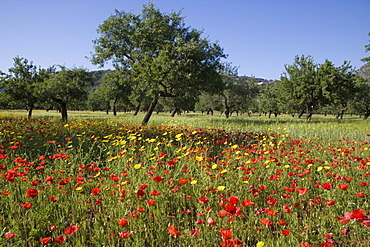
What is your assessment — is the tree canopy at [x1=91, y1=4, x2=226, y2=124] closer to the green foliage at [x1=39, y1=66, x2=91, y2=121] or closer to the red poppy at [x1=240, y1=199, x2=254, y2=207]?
the green foliage at [x1=39, y1=66, x2=91, y2=121]

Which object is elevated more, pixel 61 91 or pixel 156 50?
pixel 156 50

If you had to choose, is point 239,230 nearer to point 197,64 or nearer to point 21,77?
point 197,64

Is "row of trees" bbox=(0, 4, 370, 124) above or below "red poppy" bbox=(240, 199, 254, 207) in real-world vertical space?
above

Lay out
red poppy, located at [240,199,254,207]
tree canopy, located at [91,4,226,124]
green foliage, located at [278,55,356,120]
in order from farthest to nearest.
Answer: green foliage, located at [278,55,356,120] < tree canopy, located at [91,4,226,124] < red poppy, located at [240,199,254,207]

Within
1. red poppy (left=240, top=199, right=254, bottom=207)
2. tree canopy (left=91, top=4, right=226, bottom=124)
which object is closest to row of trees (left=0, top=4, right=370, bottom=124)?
tree canopy (left=91, top=4, right=226, bottom=124)

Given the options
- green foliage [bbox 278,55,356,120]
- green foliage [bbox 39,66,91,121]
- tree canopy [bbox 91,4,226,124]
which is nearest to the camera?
tree canopy [bbox 91,4,226,124]

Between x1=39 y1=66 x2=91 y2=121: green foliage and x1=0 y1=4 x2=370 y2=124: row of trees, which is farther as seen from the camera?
x1=39 y1=66 x2=91 y2=121: green foliage

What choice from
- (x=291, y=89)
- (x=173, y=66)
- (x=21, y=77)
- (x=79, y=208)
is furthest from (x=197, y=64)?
(x=21, y=77)

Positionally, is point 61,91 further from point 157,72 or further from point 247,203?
point 247,203

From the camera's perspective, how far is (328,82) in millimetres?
25578

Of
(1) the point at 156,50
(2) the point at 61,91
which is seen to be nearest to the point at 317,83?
→ (1) the point at 156,50

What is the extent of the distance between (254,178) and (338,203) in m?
1.29

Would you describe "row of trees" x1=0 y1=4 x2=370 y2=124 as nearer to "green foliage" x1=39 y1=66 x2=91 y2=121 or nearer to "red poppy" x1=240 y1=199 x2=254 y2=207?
"green foliage" x1=39 y1=66 x2=91 y2=121

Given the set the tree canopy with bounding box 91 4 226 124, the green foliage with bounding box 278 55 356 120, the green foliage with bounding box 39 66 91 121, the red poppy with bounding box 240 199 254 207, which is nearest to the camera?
the red poppy with bounding box 240 199 254 207
